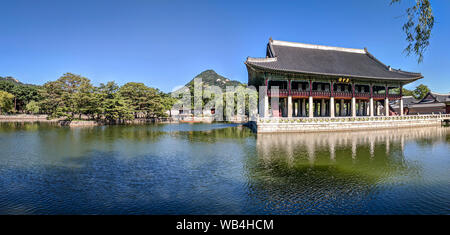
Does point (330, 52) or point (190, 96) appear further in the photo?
point (190, 96)

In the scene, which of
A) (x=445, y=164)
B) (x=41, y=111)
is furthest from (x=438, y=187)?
(x=41, y=111)

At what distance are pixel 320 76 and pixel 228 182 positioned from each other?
90.5 feet

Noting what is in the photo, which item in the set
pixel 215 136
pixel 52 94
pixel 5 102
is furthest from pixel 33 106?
pixel 215 136

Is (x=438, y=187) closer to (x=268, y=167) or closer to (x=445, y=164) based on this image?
(x=445, y=164)

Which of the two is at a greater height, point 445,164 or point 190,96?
point 190,96

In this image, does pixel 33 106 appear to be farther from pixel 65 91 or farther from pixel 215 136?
pixel 215 136

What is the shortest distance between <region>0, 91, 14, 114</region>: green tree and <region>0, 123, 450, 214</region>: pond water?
56.6m

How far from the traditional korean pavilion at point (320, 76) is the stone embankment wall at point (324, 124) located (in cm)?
240

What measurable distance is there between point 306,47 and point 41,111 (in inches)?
2856

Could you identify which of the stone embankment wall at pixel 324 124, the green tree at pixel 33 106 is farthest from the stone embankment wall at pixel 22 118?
the stone embankment wall at pixel 324 124

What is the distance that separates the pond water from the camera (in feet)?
24.8
